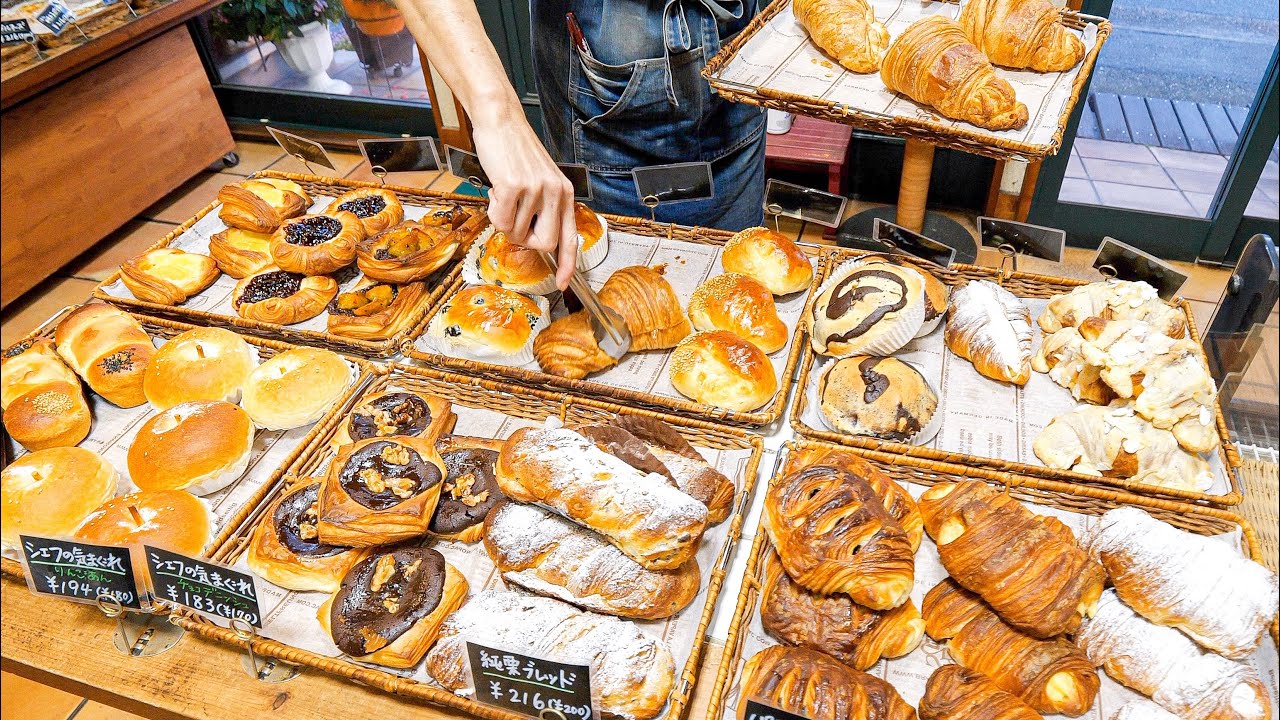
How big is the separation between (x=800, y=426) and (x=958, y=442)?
411 mm

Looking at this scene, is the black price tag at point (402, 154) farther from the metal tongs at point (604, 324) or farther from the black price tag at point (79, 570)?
the black price tag at point (79, 570)

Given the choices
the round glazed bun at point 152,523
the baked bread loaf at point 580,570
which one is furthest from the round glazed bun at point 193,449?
the baked bread loaf at point 580,570

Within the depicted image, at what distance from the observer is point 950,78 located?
221 cm

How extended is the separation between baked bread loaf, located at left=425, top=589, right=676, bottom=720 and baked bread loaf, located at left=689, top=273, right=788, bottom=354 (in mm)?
923

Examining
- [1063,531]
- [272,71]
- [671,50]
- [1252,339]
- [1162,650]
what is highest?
[671,50]

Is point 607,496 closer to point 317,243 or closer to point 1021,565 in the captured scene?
point 1021,565

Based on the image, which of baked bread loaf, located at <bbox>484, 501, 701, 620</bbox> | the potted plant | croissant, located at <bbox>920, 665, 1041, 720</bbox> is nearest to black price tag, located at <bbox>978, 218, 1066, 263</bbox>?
croissant, located at <bbox>920, 665, 1041, 720</bbox>

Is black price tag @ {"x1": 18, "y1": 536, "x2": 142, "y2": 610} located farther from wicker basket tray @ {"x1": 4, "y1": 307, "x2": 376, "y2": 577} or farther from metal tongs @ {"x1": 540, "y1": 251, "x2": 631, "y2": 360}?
metal tongs @ {"x1": 540, "y1": 251, "x2": 631, "y2": 360}

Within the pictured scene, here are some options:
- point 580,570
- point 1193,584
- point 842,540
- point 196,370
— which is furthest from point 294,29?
point 1193,584

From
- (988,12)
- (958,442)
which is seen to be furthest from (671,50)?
(958,442)

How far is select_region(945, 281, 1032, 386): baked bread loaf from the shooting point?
2068 mm

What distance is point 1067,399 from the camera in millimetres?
2064

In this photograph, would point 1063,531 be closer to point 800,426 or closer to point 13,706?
point 800,426

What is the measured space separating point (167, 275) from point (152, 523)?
1.12m
